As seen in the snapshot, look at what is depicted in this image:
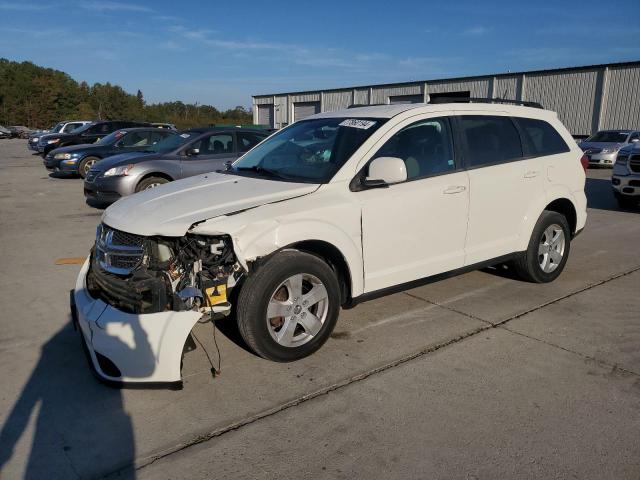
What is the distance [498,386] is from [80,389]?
274cm

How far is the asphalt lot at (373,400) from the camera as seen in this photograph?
2.67 metres

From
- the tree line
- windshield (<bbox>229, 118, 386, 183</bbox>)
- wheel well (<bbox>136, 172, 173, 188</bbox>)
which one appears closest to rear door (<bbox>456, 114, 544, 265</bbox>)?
windshield (<bbox>229, 118, 386, 183</bbox>)

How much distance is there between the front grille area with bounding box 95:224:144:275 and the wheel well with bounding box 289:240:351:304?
1.03m

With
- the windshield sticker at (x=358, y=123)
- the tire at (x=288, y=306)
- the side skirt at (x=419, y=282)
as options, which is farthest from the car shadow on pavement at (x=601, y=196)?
the tire at (x=288, y=306)

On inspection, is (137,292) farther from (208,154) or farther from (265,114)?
(265,114)

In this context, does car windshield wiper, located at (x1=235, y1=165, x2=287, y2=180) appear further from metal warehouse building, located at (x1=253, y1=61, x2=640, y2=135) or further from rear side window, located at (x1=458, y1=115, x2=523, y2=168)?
metal warehouse building, located at (x1=253, y1=61, x2=640, y2=135)

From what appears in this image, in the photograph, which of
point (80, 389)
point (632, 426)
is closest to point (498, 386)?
point (632, 426)

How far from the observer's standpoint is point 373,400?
3.24 metres

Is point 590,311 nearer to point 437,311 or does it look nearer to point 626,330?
point 626,330

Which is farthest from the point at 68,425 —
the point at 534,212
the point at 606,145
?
the point at 606,145

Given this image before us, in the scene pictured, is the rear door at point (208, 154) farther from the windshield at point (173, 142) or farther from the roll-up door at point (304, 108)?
the roll-up door at point (304, 108)

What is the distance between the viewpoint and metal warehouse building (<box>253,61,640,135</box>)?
1068 inches

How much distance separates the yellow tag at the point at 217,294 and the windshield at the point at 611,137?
21.5 metres

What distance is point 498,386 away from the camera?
340 cm
